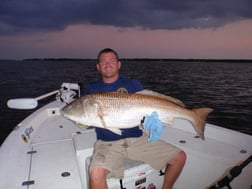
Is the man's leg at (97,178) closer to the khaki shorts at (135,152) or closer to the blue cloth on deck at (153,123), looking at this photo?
the khaki shorts at (135,152)

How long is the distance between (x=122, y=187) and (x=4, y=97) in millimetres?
21369

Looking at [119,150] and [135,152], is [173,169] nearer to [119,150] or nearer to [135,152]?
[135,152]

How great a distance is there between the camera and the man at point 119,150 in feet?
10.8

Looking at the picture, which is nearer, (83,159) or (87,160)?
(87,160)

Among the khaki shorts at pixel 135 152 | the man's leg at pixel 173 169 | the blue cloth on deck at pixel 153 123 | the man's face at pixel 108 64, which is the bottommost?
the man's leg at pixel 173 169

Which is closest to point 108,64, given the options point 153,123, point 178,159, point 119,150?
point 153,123

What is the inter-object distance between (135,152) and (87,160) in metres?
0.73

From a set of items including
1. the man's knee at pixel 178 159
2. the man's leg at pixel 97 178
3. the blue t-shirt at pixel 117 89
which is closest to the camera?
the man's leg at pixel 97 178

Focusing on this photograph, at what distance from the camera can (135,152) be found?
3.65 m

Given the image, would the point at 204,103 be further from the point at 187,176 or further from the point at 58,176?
the point at 58,176

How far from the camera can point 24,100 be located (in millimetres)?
4961

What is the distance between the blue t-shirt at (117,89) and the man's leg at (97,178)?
66 centimetres

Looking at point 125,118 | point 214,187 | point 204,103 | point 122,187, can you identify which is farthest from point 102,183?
point 204,103

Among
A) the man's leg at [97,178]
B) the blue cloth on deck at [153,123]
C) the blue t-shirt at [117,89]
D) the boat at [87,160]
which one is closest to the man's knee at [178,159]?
the boat at [87,160]
